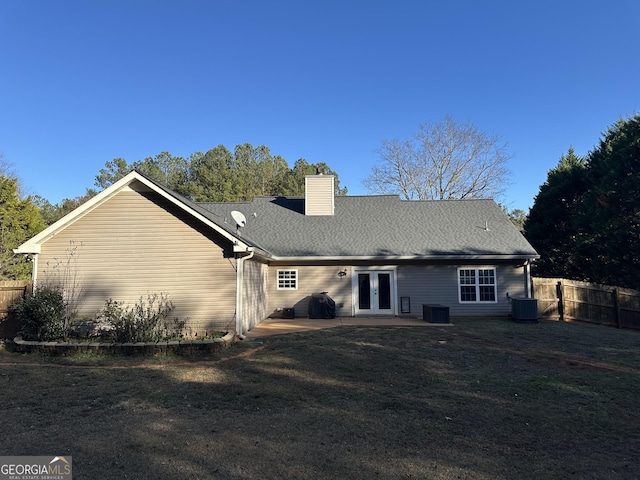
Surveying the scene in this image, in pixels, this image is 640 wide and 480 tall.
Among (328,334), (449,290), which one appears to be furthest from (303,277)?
(449,290)

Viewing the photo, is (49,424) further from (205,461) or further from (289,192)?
(289,192)

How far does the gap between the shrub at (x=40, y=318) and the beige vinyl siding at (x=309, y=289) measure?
776 centimetres

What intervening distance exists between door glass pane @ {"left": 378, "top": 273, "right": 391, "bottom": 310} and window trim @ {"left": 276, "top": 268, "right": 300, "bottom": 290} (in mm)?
3434

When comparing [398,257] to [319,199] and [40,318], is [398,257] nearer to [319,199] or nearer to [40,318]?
[319,199]

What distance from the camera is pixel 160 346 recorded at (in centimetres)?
891

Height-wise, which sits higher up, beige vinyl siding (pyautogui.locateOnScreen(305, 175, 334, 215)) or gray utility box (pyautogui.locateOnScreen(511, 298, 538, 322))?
beige vinyl siding (pyautogui.locateOnScreen(305, 175, 334, 215))

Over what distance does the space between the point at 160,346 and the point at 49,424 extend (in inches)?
156

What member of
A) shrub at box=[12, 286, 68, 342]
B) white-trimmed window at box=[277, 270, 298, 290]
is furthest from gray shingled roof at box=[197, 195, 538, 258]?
shrub at box=[12, 286, 68, 342]

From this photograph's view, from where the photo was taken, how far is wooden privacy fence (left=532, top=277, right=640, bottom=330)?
1468 centimetres

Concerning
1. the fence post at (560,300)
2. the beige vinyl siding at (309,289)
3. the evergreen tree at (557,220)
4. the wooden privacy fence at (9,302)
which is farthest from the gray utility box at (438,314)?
the wooden privacy fence at (9,302)

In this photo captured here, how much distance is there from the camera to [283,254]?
1568cm

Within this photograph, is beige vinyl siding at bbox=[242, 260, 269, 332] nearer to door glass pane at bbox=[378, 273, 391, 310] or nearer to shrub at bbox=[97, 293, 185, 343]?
shrub at bbox=[97, 293, 185, 343]

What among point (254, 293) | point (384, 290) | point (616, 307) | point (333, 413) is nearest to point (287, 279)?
point (254, 293)

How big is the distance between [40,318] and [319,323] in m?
8.26
